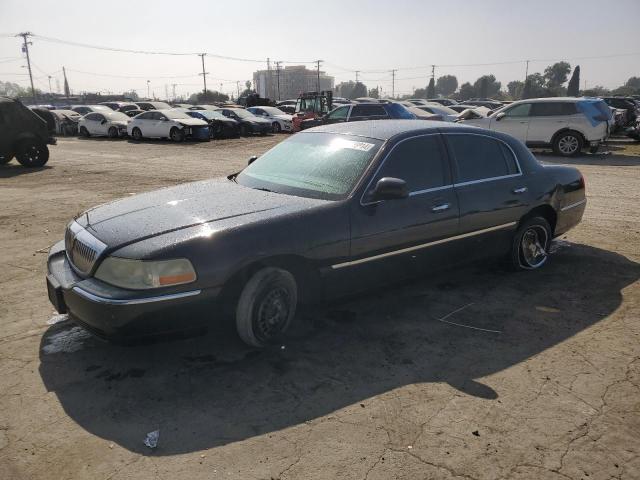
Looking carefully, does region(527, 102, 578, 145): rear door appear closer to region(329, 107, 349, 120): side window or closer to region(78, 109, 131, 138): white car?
region(329, 107, 349, 120): side window

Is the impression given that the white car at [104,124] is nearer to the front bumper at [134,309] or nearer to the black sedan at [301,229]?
the black sedan at [301,229]

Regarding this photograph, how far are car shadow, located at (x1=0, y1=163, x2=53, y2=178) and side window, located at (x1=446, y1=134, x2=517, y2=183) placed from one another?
12.5 m

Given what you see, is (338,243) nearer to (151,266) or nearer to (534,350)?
(151,266)

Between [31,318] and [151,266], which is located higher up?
[151,266]

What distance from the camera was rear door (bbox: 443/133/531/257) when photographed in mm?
4727

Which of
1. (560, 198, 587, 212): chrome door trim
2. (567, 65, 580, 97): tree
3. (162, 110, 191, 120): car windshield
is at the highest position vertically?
(567, 65, 580, 97): tree

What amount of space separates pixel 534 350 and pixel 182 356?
2.64m

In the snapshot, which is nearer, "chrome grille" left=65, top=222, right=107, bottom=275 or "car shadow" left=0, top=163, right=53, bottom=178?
"chrome grille" left=65, top=222, right=107, bottom=275

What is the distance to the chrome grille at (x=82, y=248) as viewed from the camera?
3.47 meters

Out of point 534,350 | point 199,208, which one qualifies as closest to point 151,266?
point 199,208

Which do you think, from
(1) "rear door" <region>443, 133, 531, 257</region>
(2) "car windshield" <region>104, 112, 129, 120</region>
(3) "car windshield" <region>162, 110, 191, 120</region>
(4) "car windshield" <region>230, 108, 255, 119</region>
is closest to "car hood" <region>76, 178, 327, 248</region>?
(1) "rear door" <region>443, 133, 531, 257</region>

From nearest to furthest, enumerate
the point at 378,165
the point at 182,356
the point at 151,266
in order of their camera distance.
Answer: the point at 151,266
the point at 182,356
the point at 378,165

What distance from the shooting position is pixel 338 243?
153 inches

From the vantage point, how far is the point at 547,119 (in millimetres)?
15555
